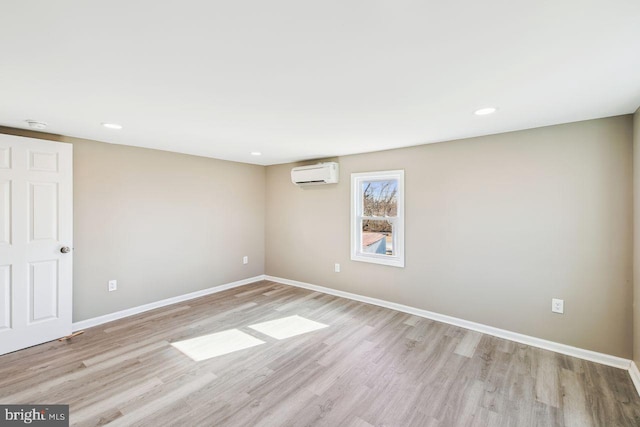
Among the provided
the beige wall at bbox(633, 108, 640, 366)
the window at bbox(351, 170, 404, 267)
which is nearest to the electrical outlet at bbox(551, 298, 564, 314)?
the beige wall at bbox(633, 108, 640, 366)

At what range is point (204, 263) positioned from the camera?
167 inches

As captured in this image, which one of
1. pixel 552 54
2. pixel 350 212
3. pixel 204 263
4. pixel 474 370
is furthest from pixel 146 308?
pixel 552 54

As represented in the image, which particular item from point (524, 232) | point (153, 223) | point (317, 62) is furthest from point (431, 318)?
point (153, 223)

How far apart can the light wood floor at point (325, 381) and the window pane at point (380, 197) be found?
1542 mm

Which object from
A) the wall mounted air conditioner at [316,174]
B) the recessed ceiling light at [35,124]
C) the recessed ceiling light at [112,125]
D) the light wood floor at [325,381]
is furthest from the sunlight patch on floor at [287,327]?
the recessed ceiling light at [35,124]

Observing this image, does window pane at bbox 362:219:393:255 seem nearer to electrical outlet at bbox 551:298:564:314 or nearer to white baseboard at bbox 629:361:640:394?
electrical outlet at bbox 551:298:564:314

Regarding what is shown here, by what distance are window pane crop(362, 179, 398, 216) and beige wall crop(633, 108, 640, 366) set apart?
2.14 meters

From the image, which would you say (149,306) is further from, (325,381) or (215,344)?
(325,381)

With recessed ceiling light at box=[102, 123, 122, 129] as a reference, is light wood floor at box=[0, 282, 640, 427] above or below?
below

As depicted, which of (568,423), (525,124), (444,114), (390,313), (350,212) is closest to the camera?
(568,423)

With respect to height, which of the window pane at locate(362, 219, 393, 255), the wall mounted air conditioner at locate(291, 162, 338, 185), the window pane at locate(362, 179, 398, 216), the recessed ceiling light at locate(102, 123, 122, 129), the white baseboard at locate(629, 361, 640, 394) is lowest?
the white baseboard at locate(629, 361, 640, 394)

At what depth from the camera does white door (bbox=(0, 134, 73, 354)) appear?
256cm

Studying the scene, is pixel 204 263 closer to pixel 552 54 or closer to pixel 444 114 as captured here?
pixel 444 114

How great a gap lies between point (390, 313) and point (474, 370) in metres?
1.28
